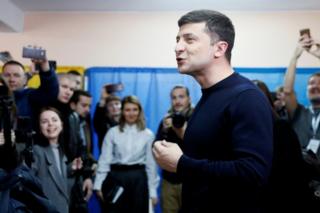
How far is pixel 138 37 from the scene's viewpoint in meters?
3.98

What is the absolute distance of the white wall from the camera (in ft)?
12.8

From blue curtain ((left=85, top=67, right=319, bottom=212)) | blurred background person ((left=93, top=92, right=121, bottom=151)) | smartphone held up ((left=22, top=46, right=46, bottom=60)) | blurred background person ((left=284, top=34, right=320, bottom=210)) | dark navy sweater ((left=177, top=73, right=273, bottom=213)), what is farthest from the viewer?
blue curtain ((left=85, top=67, right=319, bottom=212))

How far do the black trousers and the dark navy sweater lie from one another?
1951 mm

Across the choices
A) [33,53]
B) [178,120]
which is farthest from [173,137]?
[33,53]

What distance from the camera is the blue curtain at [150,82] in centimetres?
381

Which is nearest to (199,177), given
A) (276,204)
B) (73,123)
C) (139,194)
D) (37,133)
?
(276,204)

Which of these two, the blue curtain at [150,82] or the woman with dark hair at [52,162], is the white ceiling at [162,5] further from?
the woman with dark hair at [52,162]

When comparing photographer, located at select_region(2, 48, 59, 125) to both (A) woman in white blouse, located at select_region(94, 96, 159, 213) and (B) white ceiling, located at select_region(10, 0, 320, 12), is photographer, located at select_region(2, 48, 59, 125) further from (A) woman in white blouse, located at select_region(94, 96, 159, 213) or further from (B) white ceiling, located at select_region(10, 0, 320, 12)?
(B) white ceiling, located at select_region(10, 0, 320, 12)

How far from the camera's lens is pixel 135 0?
3660 mm

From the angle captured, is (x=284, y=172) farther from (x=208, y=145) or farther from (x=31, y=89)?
(x=31, y=89)

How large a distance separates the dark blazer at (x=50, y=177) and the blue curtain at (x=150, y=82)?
5.27ft

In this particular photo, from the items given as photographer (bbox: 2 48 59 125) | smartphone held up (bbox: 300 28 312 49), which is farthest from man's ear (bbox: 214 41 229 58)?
smartphone held up (bbox: 300 28 312 49)

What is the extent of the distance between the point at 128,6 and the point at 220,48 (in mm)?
2998

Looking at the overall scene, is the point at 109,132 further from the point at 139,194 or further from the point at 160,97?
the point at 160,97
